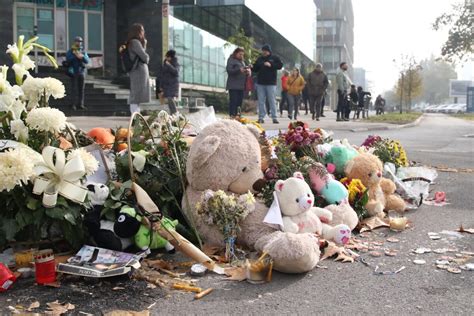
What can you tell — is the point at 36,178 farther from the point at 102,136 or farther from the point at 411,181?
the point at 411,181

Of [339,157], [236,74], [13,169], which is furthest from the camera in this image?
[236,74]

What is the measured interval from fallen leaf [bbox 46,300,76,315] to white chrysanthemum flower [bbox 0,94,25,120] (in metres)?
1.28

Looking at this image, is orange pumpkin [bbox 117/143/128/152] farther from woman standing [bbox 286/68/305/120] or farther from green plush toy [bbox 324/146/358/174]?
woman standing [bbox 286/68/305/120]

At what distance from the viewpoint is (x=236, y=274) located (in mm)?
2900

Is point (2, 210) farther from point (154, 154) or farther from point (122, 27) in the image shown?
point (122, 27)

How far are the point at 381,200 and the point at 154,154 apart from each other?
1891 mm

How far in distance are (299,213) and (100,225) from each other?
3.91ft

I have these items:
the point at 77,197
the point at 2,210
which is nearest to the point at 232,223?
the point at 77,197

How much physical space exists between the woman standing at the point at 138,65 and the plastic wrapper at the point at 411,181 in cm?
596

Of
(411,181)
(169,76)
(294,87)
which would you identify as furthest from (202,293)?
(294,87)

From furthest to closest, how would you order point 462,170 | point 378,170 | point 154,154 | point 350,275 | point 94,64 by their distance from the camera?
point 94,64, point 462,170, point 378,170, point 154,154, point 350,275

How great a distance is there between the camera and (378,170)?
4.44 m

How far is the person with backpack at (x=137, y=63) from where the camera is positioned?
33.2 feet

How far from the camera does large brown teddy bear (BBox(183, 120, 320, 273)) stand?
3334 mm
